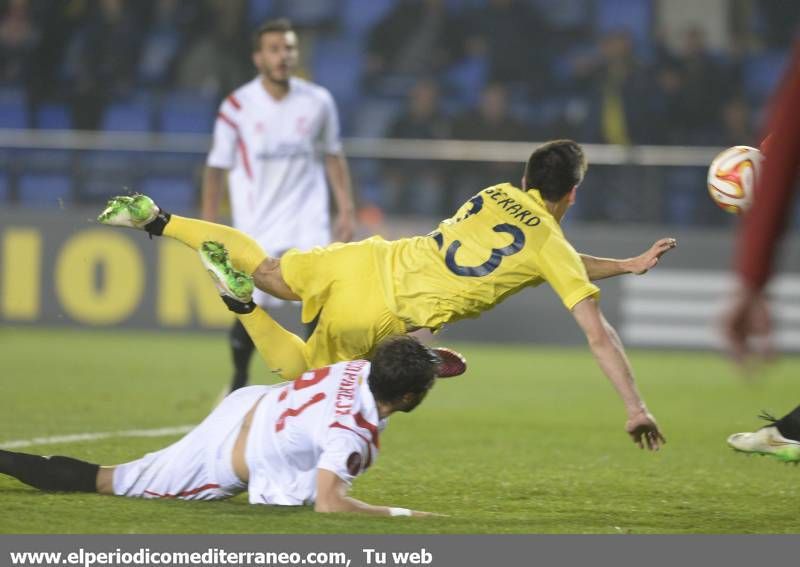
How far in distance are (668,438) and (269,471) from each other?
12.8 ft

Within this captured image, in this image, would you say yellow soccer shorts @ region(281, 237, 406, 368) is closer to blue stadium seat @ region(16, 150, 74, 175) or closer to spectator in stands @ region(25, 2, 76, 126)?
blue stadium seat @ region(16, 150, 74, 175)

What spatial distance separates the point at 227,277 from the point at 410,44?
1077cm

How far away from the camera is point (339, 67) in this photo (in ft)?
55.2

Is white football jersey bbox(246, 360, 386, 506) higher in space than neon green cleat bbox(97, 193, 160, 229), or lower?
lower

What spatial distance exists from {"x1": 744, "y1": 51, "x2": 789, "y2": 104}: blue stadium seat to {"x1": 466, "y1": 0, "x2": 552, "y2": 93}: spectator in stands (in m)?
2.28

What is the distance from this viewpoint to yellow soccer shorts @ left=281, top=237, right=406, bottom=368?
6.15 meters

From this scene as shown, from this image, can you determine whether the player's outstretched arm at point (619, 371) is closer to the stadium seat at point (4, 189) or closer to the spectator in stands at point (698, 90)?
the spectator in stands at point (698, 90)

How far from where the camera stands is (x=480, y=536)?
4816mm

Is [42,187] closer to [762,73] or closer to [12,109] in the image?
[12,109]

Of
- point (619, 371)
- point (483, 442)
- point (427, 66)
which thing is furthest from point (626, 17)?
point (619, 371)

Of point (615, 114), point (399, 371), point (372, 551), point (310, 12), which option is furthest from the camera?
point (310, 12)

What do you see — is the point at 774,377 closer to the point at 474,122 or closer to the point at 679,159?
the point at 679,159

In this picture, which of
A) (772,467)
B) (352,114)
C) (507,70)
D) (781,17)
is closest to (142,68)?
(352,114)

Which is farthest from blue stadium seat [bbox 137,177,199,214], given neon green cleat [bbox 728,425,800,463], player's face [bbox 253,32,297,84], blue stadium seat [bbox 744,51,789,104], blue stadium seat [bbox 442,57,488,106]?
neon green cleat [bbox 728,425,800,463]
